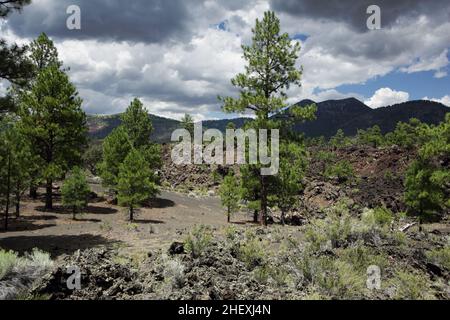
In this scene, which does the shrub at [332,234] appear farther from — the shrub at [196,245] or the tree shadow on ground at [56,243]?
the tree shadow on ground at [56,243]

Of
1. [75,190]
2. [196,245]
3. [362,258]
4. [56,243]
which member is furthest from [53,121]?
[362,258]

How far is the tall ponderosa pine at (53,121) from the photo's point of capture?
82.0 feet

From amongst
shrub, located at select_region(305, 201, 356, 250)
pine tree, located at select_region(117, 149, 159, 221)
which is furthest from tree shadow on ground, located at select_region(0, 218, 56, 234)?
shrub, located at select_region(305, 201, 356, 250)

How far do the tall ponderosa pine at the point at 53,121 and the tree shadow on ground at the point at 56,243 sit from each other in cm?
1002

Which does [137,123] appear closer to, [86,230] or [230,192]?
[230,192]

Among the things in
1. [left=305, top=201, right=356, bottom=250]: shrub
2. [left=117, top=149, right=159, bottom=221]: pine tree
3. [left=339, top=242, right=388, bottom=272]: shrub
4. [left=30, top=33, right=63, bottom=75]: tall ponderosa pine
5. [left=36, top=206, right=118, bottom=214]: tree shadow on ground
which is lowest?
[left=36, top=206, right=118, bottom=214]: tree shadow on ground

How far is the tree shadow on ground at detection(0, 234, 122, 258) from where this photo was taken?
1382 centimetres

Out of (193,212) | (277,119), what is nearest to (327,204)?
(193,212)

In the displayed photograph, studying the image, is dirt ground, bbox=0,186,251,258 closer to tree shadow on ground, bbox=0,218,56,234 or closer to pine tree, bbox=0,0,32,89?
tree shadow on ground, bbox=0,218,56,234

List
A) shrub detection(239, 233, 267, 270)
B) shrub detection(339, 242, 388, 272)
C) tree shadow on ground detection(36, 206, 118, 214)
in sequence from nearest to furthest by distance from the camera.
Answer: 1. shrub detection(339, 242, 388, 272)
2. shrub detection(239, 233, 267, 270)
3. tree shadow on ground detection(36, 206, 118, 214)

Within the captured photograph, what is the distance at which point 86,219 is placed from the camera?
2448 cm

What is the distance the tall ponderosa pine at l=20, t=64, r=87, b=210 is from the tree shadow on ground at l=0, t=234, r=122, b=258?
10.0 m

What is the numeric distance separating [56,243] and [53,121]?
13690mm
